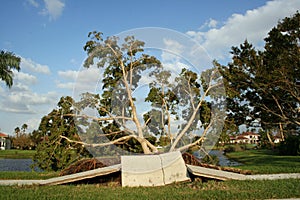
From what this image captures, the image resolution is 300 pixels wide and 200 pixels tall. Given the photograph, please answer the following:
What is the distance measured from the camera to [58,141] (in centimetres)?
1259

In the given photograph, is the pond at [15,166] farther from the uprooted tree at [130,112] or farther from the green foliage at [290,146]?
the green foliage at [290,146]

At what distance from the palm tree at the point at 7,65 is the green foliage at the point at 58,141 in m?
6.23

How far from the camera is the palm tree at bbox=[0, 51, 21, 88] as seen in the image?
17.9m

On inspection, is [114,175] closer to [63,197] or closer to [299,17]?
[63,197]

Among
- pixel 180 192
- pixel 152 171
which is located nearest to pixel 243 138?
pixel 152 171

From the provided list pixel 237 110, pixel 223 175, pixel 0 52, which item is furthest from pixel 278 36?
pixel 0 52

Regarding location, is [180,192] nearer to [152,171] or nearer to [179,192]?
[179,192]

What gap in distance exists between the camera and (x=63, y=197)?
20.7ft

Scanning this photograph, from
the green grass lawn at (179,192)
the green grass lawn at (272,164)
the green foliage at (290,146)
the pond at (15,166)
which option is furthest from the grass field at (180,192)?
the green foliage at (290,146)

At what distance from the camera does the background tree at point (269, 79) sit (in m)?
14.4

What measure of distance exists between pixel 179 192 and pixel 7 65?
1455cm

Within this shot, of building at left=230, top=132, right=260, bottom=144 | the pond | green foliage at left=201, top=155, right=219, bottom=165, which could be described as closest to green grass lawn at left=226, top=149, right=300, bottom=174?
green foliage at left=201, top=155, right=219, bottom=165

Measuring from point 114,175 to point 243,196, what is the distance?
3832mm

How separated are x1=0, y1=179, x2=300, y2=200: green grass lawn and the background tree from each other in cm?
778
